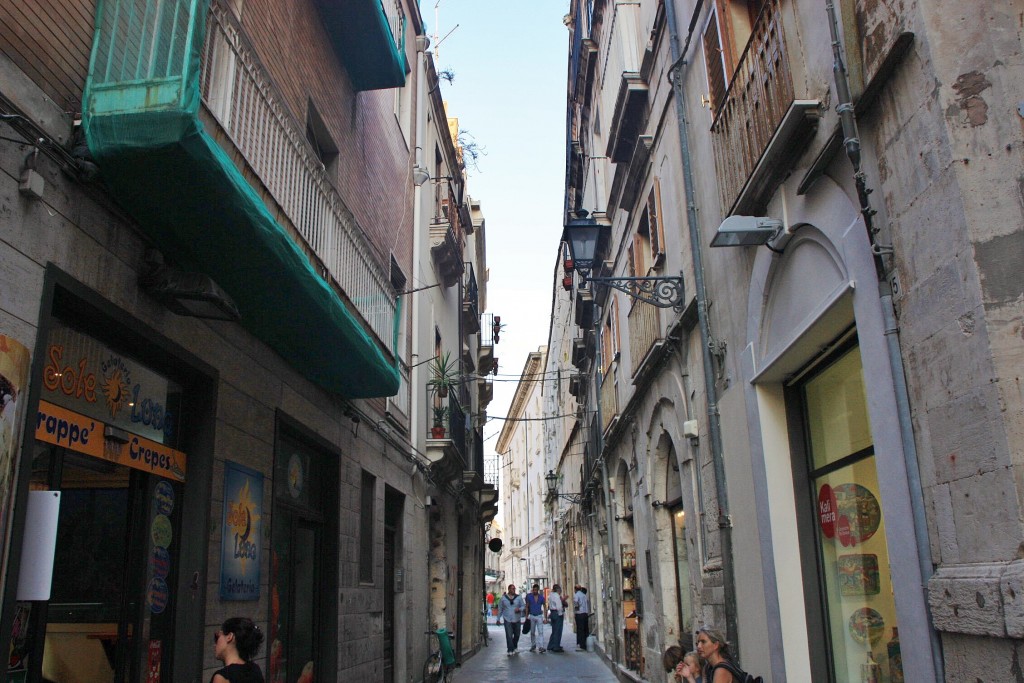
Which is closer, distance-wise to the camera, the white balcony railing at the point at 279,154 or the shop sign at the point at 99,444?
the shop sign at the point at 99,444

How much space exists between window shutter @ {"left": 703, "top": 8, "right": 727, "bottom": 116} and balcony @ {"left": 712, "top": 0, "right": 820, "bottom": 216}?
502 millimetres

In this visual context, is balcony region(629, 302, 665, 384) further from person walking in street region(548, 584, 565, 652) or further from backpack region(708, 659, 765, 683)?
person walking in street region(548, 584, 565, 652)

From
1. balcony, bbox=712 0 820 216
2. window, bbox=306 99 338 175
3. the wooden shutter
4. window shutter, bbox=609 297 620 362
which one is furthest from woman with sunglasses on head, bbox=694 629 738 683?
window shutter, bbox=609 297 620 362

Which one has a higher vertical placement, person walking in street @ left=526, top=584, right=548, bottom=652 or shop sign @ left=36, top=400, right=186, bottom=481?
shop sign @ left=36, top=400, right=186, bottom=481

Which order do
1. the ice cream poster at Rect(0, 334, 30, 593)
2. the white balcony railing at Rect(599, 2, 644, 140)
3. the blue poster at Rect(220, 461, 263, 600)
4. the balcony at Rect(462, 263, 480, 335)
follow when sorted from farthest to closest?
the balcony at Rect(462, 263, 480, 335), the white balcony railing at Rect(599, 2, 644, 140), the blue poster at Rect(220, 461, 263, 600), the ice cream poster at Rect(0, 334, 30, 593)

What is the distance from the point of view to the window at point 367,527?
36.0ft

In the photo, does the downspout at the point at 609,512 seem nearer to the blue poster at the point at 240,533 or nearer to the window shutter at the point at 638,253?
the window shutter at the point at 638,253

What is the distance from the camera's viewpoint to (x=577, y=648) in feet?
79.9

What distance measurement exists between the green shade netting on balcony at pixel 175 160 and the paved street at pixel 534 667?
1171cm

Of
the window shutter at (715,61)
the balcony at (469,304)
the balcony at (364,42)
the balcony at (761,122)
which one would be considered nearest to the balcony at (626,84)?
the balcony at (364,42)

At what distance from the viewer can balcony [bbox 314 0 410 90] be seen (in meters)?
9.55

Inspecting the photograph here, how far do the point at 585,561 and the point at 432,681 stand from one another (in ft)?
48.4

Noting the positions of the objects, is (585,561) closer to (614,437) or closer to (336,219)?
(614,437)

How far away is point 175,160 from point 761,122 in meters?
4.04
